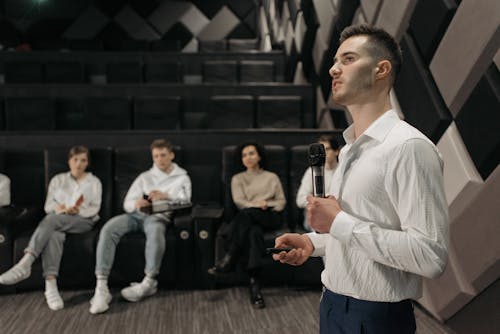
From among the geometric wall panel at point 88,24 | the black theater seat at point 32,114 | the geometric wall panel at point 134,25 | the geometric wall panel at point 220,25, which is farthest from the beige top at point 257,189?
the geometric wall panel at point 88,24

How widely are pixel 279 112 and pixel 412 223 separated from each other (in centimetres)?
301

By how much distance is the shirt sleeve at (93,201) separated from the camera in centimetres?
254

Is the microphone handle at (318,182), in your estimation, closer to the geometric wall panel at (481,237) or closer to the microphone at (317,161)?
the microphone at (317,161)

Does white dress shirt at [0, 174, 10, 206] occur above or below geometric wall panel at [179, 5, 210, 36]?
below

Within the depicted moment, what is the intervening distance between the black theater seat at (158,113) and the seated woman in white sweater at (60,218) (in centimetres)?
93

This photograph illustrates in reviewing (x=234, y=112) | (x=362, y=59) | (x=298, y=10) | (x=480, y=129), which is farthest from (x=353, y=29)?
(x=298, y=10)

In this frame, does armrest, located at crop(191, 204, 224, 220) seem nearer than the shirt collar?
No

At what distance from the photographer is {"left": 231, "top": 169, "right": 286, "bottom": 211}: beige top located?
2.57 meters

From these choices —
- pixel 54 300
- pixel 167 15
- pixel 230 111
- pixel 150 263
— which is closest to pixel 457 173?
pixel 150 263

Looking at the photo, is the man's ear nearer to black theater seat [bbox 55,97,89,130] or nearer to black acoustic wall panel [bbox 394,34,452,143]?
black acoustic wall panel [bbox 394,34,452,143]

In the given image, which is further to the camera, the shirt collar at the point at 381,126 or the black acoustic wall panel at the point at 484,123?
the black acoustic wall panel at the point at 484,123

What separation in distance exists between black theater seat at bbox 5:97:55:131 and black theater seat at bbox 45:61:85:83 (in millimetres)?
1062

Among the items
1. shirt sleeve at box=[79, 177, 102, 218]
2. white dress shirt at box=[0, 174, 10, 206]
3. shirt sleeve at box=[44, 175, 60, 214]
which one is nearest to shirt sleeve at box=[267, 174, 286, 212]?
shirt sleeve at box=[79, 177, 102, 218]

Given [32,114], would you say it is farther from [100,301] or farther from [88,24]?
[88,24]
